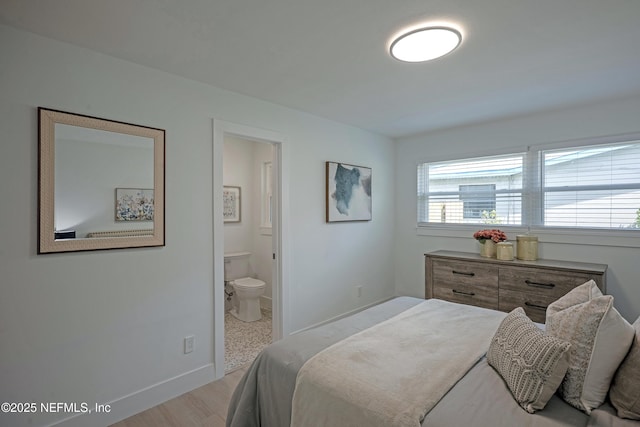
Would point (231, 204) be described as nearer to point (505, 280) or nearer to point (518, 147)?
point (505, 280)

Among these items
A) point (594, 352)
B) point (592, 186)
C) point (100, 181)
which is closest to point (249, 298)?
point (100, 181)

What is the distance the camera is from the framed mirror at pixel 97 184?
1854mm

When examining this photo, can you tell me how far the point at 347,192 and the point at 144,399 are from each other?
8.92 feet

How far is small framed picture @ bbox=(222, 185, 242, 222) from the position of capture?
176 inches

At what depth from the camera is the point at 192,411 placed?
219 centimetres

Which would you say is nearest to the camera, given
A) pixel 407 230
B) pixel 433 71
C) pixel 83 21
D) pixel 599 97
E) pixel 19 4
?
pixel 19 4

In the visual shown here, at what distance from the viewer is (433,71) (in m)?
2.33

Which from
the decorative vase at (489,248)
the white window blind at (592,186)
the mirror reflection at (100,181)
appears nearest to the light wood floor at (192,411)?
the mirror reflection at (100,181)

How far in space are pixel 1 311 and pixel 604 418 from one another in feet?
9.15

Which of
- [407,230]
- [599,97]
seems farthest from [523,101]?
Answer: [407,230]

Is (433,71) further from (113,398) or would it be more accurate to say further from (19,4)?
(113,398)

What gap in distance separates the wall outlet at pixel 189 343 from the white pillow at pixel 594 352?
2.30 metres

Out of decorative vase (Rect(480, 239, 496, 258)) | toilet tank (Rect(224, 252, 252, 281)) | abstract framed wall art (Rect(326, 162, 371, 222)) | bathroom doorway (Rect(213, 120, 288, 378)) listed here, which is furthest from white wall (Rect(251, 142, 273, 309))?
decorative vase (Rect(480, 239, 496, 258))

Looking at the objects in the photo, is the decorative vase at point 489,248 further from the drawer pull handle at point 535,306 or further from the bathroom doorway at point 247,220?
the bathroom doorway at point 247,220
